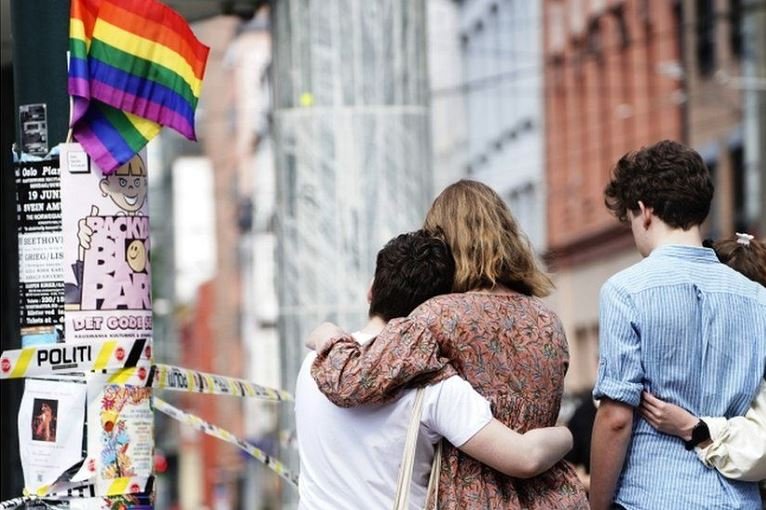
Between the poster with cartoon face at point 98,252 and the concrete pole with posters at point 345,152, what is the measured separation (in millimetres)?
3061

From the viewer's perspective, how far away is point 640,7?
4050 centimetres

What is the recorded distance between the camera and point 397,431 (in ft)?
15.3

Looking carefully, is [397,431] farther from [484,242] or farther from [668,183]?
[668,183]

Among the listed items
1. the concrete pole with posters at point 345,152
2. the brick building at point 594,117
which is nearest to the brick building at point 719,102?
the brick building at point 594,117

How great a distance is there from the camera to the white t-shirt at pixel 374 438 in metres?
4.61

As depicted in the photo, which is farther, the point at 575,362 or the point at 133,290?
the point at 575,362

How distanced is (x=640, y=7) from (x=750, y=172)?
299 inches

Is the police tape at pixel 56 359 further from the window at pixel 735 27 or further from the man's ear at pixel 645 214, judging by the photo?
the window at pixel 735 27

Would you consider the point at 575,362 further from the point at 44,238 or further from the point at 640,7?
the point at 44,238

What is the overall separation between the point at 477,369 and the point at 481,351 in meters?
0.04

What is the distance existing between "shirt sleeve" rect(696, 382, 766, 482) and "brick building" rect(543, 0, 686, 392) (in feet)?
106

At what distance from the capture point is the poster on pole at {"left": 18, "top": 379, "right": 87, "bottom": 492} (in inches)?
183

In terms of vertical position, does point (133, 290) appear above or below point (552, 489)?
above

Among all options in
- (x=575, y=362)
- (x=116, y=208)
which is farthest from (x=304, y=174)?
(x=575, y=362)
